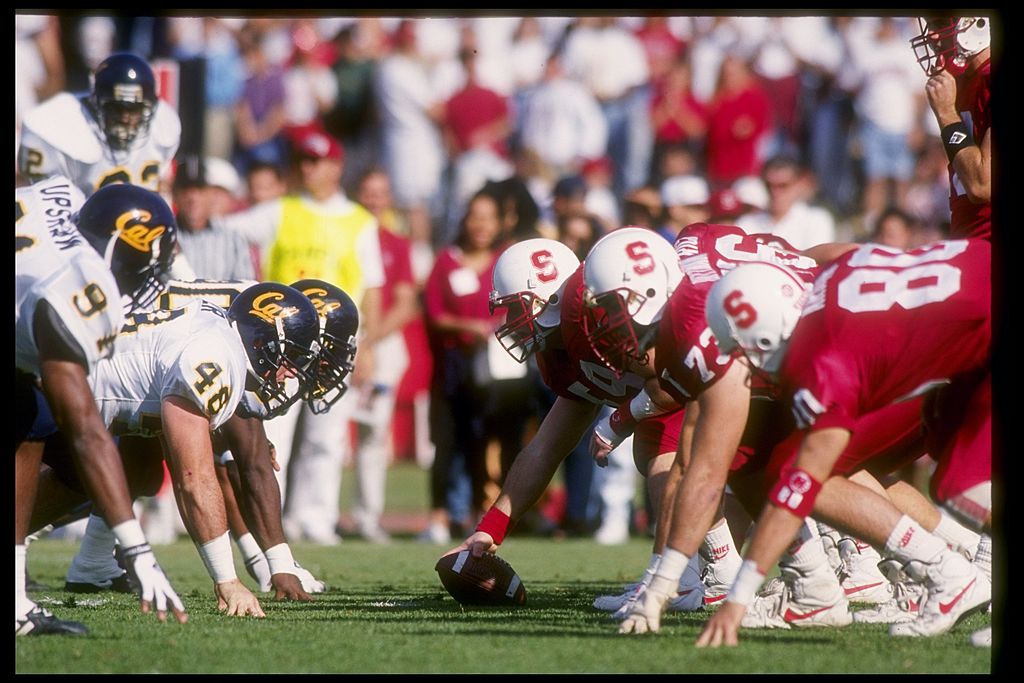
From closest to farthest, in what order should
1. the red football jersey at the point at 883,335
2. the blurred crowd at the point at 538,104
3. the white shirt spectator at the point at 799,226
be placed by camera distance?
the red football jersey at the point at 883,335
the white shirt spectator at the point at 799,226
the blurred crowd at the point at 538,104

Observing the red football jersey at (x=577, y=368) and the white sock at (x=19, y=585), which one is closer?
the white sock at (x=19, y=585)

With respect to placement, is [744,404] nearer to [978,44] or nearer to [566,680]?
[566,680]

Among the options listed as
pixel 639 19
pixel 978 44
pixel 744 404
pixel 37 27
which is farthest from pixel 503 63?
pixel 744 404

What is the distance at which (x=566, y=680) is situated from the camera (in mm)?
4488

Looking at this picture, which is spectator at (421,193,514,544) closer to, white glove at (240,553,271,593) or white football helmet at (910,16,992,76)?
white glove at (240,553,271,593)

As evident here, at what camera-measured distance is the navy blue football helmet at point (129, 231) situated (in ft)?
18.2

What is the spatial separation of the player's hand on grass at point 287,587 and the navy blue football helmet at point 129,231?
1.74 meters

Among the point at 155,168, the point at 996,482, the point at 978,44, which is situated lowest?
the point at 996,482

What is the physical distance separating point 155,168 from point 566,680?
5.21 metres

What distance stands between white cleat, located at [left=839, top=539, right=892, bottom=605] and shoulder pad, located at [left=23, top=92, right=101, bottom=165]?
462 cm

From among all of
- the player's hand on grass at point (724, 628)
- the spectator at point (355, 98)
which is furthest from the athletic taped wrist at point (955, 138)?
the spectator at point (355, 98)

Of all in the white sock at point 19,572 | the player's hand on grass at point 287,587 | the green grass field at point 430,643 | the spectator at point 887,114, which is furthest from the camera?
the spectator at point 887,114

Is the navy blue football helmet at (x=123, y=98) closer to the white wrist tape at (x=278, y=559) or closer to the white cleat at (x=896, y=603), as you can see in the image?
the white wrist tape at (x=278, y=559)

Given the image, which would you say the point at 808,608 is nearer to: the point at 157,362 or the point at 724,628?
the point at 724,628
